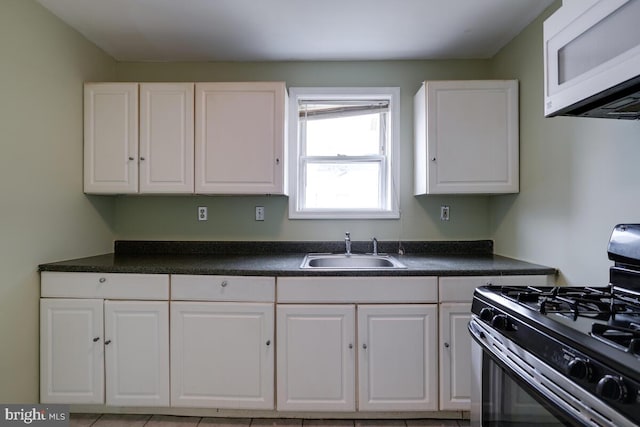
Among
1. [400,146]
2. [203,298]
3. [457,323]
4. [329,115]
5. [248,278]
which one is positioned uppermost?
A: [329,115]

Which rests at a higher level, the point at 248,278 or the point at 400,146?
the point at 400,146

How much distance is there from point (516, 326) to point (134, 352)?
76.9 inches

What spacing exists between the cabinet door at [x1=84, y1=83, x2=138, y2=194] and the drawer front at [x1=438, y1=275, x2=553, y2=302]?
2.09 meters

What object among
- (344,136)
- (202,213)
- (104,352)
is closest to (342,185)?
(344,136)

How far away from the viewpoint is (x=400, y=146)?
248 centimetres

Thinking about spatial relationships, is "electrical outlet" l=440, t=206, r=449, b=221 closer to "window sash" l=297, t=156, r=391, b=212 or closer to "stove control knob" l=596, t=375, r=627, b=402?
"window sash" l=297, t=156, r=391, b=212

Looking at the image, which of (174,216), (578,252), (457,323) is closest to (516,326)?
(457,323)

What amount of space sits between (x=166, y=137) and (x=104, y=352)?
1379mm

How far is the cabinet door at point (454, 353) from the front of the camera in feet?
5.93

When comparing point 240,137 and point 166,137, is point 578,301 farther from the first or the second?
point 166,137

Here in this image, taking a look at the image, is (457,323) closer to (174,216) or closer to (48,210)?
(174,216)

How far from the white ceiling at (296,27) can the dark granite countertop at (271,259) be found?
1424mm

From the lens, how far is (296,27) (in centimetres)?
205

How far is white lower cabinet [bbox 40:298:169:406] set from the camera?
185 cm
